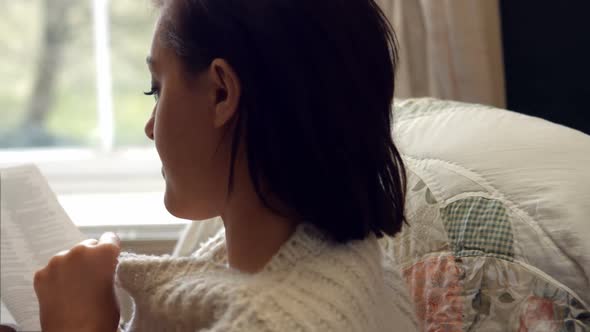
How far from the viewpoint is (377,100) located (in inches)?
28.9

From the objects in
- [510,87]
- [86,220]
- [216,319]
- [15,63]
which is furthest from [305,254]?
[15,63]

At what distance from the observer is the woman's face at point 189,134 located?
75 cm

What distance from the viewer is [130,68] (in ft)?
6.63

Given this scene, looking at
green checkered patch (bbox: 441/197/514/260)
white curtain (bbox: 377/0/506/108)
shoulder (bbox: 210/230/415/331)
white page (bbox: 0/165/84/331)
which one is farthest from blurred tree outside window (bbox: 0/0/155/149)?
shoulder (bbox: 210/230/415/331)

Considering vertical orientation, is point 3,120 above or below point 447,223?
below

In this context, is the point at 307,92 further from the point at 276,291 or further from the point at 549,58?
the point at 549,58

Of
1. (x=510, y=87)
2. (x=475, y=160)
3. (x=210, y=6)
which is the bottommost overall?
(x=510, y=87)

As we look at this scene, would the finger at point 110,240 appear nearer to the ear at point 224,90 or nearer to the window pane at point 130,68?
the ear at point 224,90

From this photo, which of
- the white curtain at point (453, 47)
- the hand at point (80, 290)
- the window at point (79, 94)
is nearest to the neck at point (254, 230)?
the hand at point (80, 290)

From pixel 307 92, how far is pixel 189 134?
14 centimetres

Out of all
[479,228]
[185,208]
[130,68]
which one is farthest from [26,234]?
[130,68]

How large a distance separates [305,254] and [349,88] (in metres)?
0.16

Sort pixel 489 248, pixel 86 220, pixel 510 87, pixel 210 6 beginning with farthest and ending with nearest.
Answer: pixel 86 220 → pixel 510 87 → pixel 489 248 → pixel 210 6

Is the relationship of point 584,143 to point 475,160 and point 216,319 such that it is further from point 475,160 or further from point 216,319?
point 216,319
